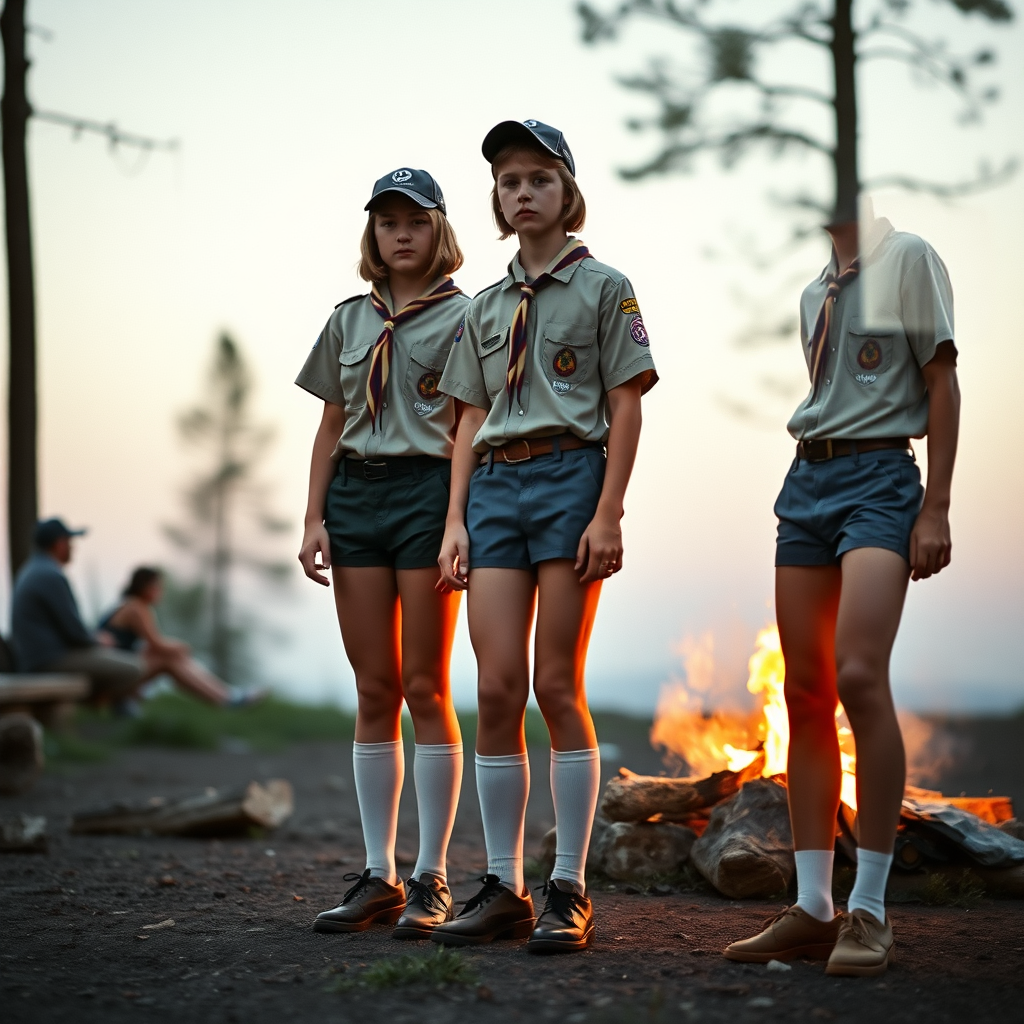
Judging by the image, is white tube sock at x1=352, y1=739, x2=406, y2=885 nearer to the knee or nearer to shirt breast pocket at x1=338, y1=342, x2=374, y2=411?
A: the knee

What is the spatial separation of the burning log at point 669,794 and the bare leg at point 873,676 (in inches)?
69.2

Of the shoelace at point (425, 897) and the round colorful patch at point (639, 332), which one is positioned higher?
the round colorful patch at point (639, 332)

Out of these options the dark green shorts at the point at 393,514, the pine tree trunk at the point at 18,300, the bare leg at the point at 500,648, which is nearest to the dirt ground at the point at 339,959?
the bare leg at the point at 500,648

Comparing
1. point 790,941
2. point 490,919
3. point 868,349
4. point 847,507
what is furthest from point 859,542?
point 490,919

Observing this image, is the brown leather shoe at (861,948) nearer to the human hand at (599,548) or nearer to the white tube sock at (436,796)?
the human hand at (599,548)

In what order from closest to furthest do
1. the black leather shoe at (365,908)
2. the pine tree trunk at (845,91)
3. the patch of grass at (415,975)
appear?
the patch of grass at (415,975) → the black leather shoe at (365,908) → the pine tree trunk at (845,91)

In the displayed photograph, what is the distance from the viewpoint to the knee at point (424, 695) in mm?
4180

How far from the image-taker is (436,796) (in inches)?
166

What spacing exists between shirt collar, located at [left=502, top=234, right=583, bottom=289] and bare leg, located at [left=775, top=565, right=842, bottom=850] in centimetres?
119

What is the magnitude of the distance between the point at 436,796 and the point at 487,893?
43 centimetres

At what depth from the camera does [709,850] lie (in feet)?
16.0

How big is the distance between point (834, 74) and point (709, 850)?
20.9ft

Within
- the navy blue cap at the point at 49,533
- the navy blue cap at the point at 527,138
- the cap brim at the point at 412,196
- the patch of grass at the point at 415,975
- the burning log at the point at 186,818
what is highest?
the navy blue cap at the point at 527,138

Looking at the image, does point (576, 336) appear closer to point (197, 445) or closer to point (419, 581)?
point (419, 581)
